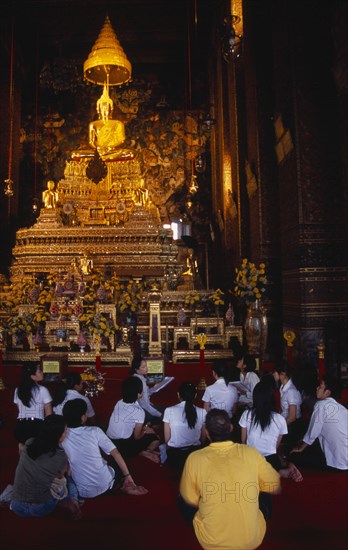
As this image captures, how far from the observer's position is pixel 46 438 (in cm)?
261

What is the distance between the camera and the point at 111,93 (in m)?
17.5

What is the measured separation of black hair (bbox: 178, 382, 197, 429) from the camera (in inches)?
135

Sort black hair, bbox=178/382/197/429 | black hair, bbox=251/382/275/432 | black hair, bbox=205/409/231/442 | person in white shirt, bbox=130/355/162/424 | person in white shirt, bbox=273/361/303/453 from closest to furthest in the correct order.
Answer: black hair, bbox=205/409/231/442 < black hair, bbox=251/382/275/432 < black hair, bbox=178/382/197/429 < person in white shirt, bbox=273/361/303/453 < person in white shirt, bbox=130/355/162/424

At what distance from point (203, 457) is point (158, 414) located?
8.22 ft

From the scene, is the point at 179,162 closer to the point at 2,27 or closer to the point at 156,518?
the point at 2,27

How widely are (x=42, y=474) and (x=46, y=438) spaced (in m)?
0.22

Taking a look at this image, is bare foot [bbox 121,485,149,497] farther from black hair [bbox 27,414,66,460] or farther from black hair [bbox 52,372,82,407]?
black hair [bbox 52,372,82,407]

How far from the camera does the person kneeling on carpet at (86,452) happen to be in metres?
2.91

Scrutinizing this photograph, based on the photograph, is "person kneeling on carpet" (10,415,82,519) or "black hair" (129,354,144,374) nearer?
"person kneeling on carpet" (10,415,82,519)

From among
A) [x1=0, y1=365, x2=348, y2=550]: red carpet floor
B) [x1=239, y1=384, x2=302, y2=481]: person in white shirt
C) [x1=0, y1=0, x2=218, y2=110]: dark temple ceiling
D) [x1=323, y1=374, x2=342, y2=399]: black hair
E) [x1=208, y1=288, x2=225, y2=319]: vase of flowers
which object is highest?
[x1=0, y1=0, x2=218, y2=110]: dark temple ceiling

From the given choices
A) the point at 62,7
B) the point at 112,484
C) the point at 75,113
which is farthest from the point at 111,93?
the point at 112,484

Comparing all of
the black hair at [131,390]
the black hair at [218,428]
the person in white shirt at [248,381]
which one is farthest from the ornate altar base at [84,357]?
the black hair at [218,428]

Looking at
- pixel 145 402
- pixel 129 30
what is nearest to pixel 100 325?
pixel 145 402

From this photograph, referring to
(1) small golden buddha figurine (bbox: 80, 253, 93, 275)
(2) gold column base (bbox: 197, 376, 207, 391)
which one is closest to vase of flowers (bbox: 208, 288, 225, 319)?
(2) gold column base (bbox: 197, 376, 207, 391)
